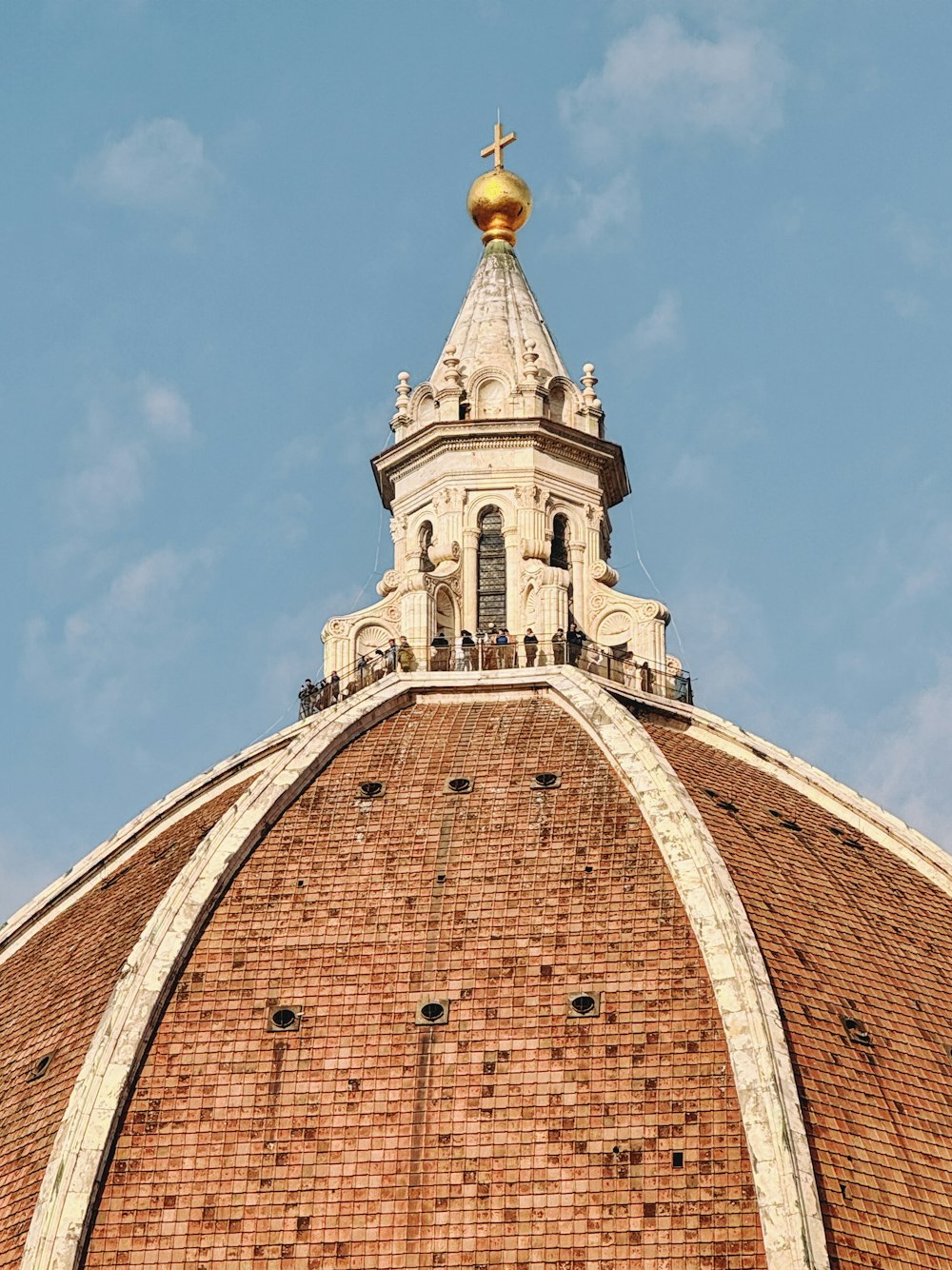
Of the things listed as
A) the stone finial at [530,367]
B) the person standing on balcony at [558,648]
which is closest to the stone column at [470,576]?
the person standing on balcony at [558,648]

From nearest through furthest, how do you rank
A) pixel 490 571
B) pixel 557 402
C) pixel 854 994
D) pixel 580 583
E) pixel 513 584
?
pixel 854 994
pixel 513 584
pixel 490 571
pixel 580 583
pixel 557 402

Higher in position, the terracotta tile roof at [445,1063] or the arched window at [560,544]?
the arched window at [560,544]

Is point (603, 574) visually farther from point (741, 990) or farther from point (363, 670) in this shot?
point (741, 990)

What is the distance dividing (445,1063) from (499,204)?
2198 centimetres

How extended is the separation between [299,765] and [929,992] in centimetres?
963

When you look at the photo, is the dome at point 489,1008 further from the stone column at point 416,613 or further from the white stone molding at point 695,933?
the stone column at point 416,613

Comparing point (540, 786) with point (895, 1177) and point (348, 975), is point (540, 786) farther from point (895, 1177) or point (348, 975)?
point (895, 1177)

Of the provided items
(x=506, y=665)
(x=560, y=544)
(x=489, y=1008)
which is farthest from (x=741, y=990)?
(x=560, y=544)

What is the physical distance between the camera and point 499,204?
214ft

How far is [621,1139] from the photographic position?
46.5m

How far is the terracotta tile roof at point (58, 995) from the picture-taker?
155ft

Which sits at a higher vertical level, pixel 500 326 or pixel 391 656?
pixel 500 326

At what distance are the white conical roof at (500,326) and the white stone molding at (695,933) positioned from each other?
9203 millimetres

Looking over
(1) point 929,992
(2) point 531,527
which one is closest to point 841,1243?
(1) point 929,992
